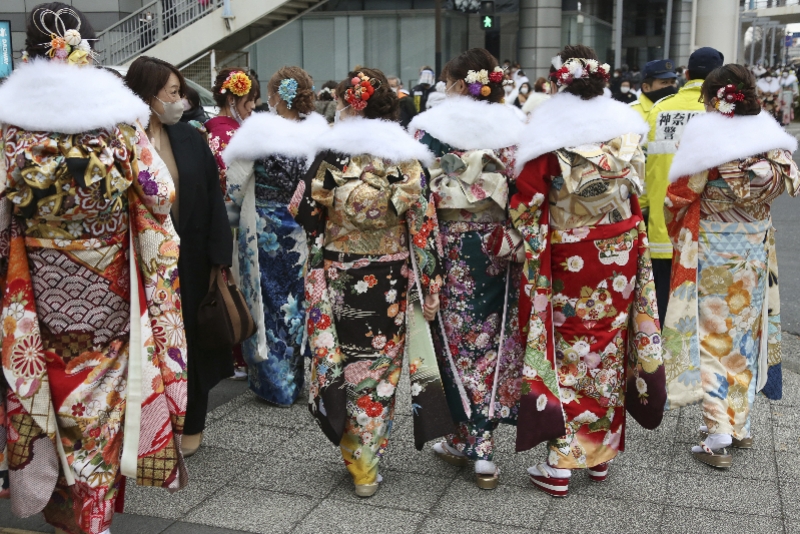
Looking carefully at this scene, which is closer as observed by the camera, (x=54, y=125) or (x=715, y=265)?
(x=54, y=125)

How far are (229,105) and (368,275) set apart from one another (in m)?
1.92

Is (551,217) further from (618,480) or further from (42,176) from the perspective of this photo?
(42,176)

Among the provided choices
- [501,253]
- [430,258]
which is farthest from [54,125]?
[501,253]

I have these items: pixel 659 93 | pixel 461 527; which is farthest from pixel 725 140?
pixel 659 93

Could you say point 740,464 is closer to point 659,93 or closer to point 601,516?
point 601,516

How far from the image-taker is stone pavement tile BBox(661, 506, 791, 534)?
10.6 feet

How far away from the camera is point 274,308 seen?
15.6ft

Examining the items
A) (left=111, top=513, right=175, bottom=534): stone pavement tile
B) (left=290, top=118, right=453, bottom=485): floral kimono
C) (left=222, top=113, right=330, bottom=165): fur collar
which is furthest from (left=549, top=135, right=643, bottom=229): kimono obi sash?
(left=111, top=513, right=175, bottom=534): stone pavement tile

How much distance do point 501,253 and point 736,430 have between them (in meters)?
1.44

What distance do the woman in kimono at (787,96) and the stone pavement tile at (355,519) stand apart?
77.5 feet

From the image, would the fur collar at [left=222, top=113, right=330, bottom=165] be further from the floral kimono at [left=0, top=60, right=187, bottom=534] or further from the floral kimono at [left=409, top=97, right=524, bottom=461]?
the floral kimono at [left=0, top=60, right=187, bottom=534]

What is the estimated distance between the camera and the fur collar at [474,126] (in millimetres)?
3596

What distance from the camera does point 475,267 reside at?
3662 millimetres

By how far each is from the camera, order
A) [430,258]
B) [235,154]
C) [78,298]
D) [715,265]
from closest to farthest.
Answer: [78,298]
[430,258]
[715,265]
[235,154]
